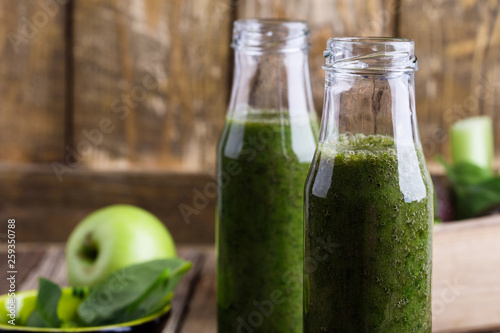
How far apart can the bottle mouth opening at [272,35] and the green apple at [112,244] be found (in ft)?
1.39

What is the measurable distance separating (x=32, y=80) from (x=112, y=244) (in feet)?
2.31

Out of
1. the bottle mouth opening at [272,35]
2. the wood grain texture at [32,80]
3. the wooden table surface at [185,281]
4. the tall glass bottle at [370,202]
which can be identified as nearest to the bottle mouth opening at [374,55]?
the tall glass bottle at [370,202]

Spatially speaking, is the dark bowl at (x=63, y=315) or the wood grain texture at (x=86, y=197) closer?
the dark bowl at (x=63, y=315)

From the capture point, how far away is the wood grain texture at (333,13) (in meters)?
1.57

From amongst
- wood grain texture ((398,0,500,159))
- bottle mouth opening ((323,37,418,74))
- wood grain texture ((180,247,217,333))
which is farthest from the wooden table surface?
wood grain texture ((398,0,500,159))

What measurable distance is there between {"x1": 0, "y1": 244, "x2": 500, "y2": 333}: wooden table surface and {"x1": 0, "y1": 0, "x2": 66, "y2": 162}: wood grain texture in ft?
1.20

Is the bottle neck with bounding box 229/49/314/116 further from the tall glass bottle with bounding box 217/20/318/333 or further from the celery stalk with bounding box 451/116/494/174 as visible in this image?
the celery stalk with bounding box 451/116/494/174

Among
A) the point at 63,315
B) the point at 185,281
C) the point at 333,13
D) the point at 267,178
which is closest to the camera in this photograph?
the point at 267,178

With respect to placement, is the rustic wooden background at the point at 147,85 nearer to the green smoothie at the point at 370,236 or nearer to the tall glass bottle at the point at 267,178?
the tall glass bottle at the point at 267,178

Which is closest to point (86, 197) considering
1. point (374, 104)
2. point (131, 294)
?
point (131, 294)

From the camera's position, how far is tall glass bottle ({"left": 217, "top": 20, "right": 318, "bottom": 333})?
2.70ft

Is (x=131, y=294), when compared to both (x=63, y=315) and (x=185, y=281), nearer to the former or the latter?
(x=63, y=315)

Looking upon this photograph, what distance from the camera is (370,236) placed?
60 centimetres

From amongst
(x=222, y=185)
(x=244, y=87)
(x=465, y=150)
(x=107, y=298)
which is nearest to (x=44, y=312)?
(x=107, y=298)
